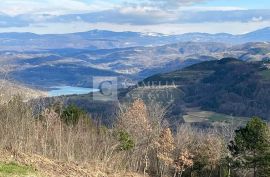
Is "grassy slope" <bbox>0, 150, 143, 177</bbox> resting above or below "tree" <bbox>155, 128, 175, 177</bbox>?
above

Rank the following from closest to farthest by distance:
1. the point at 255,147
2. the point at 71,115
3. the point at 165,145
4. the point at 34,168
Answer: the point at 34,168 → the point at 165,145 → the point at 255,147 → the point at 71,115

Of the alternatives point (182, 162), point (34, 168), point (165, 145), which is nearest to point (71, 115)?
point (165, 145)

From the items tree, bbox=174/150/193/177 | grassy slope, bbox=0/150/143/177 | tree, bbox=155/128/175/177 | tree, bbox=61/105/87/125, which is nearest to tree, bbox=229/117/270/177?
tree, bbox=174/150/193/177

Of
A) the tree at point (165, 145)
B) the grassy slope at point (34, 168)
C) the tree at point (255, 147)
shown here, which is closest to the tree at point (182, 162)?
the tree at point (165, 145)

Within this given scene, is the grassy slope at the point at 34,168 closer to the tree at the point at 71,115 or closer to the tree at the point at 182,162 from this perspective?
the tree at the point at 182,162

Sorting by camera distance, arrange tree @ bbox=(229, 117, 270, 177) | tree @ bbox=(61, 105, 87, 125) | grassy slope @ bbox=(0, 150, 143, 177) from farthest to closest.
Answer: tree @ bbox=(61, 105, 87, 125) → tree @ bbox=(229, 117, 270, 177) → grassy slope @ bbox=(0, 150, 143, 177)

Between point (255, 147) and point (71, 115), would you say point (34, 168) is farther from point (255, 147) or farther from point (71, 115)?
point (71, 115)

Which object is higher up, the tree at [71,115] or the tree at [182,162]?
the tree at [71,115]

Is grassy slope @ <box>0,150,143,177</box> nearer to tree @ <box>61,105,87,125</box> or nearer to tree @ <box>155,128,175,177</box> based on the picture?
tree @ <box>155,128,175,177</box>
